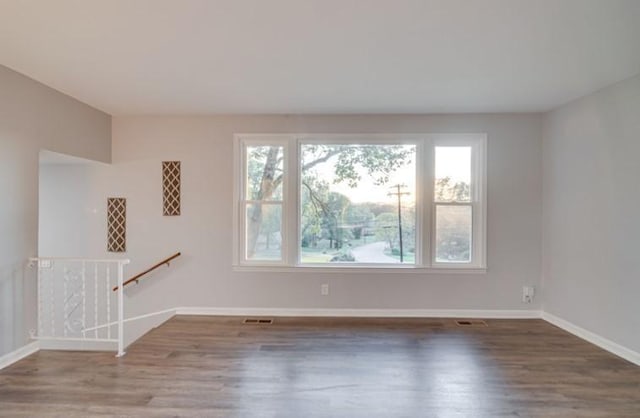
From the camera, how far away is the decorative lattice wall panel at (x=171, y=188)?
4.15m

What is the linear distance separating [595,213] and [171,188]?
4.78 m

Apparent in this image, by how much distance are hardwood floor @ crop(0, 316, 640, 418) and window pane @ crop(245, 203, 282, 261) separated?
1.05 metres

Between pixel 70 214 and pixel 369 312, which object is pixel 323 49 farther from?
pixel 70 214

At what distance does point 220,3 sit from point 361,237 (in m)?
3.05

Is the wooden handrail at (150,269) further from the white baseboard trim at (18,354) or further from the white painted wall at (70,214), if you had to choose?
the white baseboard trim at (18,354)

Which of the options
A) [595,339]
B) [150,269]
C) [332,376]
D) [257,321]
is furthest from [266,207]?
[595,339]

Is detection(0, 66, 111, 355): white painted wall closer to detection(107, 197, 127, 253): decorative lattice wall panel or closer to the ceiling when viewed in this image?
the ceiling

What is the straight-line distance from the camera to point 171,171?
4160mm

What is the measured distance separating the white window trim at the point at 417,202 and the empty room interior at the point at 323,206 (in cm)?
3

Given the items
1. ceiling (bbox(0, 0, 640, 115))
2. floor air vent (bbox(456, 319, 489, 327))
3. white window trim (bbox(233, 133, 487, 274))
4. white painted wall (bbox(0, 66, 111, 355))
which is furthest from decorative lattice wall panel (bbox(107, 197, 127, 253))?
floor air vent (bbox(456, 319, 489, 327))

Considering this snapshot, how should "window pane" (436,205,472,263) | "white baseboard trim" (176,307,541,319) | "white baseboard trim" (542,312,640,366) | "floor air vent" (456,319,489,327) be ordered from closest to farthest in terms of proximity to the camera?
"white baseboard trim" (542,312,640,366) → "floor air vent" (456,319,489,327) → "white baseboard trim" (176,307,541,319) → "window pane" (436,205,472,263)

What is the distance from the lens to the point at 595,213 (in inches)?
129

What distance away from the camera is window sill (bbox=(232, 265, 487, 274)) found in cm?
406

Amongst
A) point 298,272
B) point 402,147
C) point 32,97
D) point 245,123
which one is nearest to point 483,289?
point 402,147
